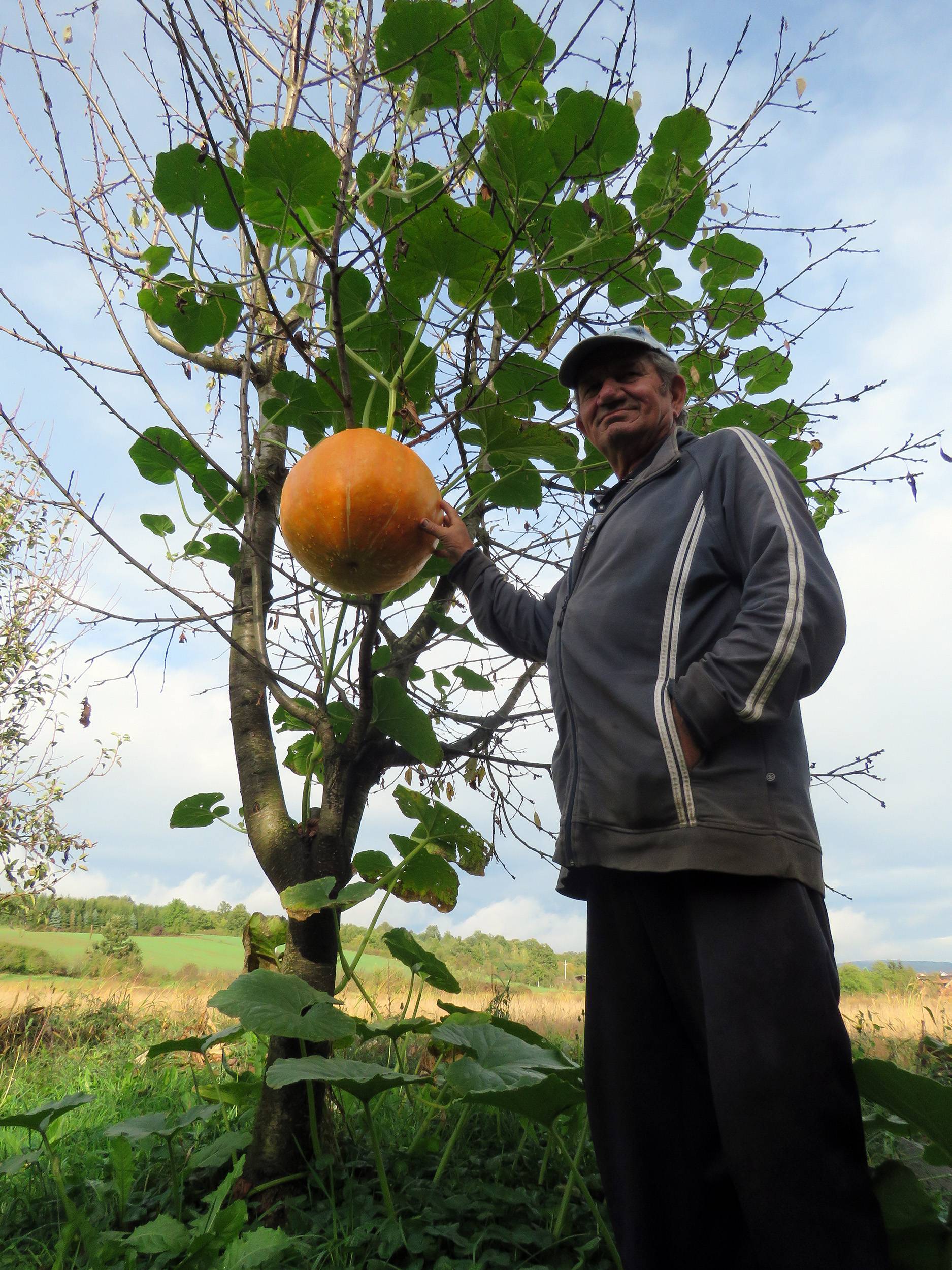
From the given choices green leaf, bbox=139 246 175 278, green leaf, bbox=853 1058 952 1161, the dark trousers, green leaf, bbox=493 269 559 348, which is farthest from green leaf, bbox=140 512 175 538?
green leaf, bbox=853 1058 952 1161

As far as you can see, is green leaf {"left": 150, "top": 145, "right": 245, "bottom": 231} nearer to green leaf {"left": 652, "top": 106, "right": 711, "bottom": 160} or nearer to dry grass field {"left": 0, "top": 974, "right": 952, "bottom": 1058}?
green leaf {"left": 652, "top": 106, "right": 711, "bottom": 160}

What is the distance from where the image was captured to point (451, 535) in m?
1.45

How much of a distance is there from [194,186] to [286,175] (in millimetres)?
283

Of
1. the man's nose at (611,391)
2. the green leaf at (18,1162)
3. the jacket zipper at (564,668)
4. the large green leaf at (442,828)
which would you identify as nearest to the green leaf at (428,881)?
the large green leaf at (442,828)

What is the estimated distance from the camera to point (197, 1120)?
78.8 inches

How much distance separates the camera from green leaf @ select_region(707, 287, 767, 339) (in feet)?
6.66

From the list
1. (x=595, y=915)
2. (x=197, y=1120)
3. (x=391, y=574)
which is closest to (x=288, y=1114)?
(x=197, y=1120)

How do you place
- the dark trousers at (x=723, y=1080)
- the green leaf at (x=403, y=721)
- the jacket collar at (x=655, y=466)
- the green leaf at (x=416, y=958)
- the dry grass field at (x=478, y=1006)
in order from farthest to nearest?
1. the dry grass field at (x=478, y=1006)
2. the green leaf at (x=416, y=958)
3. the green leaf at (x=403, y=721)
4. the jacket collar at (x=655, y=466)
5. the dark trousers at (x=723, y=1080)

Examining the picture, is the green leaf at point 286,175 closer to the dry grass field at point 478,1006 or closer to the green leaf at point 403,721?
the green leaf at point 403,721

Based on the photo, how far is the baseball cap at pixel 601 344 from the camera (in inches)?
59.9

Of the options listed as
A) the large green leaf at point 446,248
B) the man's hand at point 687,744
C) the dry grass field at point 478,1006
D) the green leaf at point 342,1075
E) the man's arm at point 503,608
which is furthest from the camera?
the dry grass field at point 478,1006

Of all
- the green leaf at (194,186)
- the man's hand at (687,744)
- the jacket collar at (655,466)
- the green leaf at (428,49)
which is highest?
the green leaf at (428,49)

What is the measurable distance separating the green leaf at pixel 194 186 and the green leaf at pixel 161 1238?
1649mm

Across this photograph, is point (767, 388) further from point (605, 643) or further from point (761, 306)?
point (605, 643)
